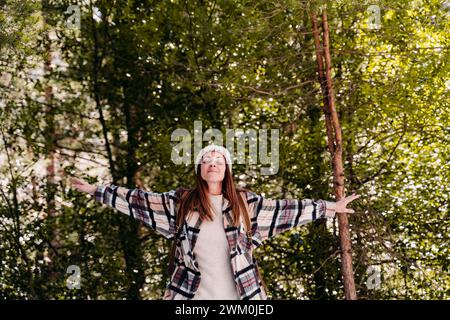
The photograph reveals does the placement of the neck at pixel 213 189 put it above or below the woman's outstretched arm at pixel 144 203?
above

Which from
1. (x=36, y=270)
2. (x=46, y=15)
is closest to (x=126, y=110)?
(x=46, y=15)

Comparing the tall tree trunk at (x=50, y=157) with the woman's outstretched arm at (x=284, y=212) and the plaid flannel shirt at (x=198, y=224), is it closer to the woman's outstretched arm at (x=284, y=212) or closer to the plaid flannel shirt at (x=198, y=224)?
the plaid flannel shirt at (x=198, y=224)

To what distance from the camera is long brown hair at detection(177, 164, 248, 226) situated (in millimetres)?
2732

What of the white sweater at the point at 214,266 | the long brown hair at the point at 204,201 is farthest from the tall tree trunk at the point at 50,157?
the white sweater at the point at 214,266

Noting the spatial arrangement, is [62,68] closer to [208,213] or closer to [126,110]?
[126,110]

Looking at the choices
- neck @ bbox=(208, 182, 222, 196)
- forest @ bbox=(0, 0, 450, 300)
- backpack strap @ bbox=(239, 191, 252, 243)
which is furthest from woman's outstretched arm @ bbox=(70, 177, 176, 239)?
forest @ bbox=(0, 0, 450, 300)

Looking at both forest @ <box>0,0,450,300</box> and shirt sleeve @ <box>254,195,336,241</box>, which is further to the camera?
forest @ <box>0,0,450,300</box>

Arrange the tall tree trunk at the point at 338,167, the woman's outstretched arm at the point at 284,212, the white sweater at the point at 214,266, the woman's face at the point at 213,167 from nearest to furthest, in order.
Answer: the white sweater at the point at 214,266 → the woman's face at the point at 213,167 → the woman's outstretched arm at the point at 284,212 → the tall tree trunk at the point at 338,167

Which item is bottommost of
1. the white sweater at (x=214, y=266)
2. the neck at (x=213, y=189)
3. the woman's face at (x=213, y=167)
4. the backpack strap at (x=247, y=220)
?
the white sweater at (x=214, y=266)

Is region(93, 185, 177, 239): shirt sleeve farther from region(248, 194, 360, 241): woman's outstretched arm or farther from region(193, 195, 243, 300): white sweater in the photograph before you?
region(248, 194, 360, 241): woman's outstretched arm

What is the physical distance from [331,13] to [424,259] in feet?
6.13

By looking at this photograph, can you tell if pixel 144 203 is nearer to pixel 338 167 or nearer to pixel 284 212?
pixel 284 212

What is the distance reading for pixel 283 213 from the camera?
2943mm

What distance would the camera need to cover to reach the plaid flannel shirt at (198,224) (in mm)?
2684
